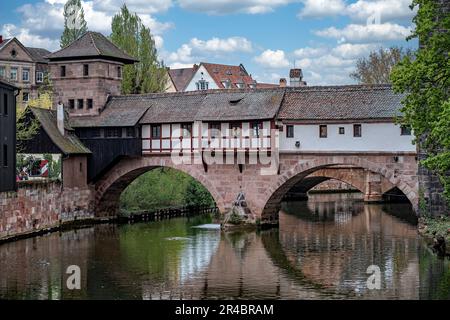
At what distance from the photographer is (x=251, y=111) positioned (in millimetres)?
44281

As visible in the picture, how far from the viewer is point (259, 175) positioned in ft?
146

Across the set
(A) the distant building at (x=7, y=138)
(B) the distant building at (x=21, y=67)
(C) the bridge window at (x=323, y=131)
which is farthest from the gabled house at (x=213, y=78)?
(A) the distant building at (x=7, y=138)

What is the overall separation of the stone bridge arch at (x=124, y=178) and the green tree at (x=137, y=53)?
12.2m

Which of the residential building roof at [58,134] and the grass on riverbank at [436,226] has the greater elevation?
the residential building roof at [58,134]

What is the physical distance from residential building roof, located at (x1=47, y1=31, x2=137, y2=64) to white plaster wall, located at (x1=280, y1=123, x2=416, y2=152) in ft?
37.0

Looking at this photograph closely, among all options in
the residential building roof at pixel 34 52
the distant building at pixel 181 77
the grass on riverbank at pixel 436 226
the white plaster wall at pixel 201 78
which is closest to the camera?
the grass on riverbank at pixel 436 226

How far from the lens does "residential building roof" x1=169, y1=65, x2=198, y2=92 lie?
303ft

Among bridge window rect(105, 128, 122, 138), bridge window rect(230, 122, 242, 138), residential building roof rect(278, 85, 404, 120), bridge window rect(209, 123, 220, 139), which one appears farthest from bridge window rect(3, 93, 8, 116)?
residential building roof rect(278, 85, 404, 120)

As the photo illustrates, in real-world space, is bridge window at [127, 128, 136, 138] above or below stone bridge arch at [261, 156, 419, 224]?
above

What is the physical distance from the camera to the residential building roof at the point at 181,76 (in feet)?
303

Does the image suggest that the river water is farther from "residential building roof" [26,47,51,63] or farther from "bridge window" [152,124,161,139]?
"residential building roof" [26,47,51,63]

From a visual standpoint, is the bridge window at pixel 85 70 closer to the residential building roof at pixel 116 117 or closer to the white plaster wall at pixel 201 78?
the residential building roof at pixel 116 117

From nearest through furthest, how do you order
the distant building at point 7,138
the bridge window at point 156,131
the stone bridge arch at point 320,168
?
the distant building at point 7,138 → the stone bridge arch at point 320,168 → the bridge window at point 156,131

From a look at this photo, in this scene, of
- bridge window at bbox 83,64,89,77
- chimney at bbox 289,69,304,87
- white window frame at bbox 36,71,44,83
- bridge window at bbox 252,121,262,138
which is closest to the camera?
bridge window at bbox 252,121,262,138
